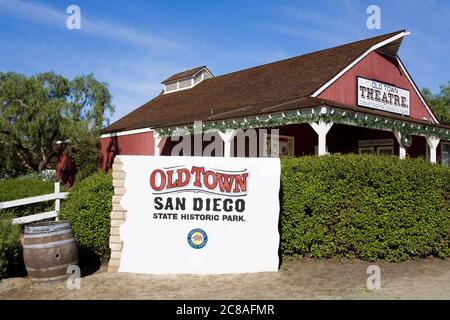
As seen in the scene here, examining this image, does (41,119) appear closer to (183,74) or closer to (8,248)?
(183,74)

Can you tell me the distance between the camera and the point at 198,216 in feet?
23.8

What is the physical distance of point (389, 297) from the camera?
5.75m

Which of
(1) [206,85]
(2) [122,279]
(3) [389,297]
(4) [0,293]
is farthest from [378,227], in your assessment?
(1) [206,85]

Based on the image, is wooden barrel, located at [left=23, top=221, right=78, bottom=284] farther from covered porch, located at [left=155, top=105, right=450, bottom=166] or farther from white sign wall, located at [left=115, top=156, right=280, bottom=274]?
covered porch, located at [left=155, top=105, right=450, bottom=166]

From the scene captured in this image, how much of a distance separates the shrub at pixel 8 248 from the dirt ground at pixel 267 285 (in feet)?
0.87

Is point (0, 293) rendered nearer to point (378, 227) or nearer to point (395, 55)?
point (378, 227)

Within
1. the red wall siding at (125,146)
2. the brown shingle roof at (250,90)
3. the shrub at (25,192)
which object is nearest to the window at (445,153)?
the brown shingle roof at (250,90)

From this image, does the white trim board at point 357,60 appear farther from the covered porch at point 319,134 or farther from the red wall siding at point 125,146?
the red wall siding at point 125,146

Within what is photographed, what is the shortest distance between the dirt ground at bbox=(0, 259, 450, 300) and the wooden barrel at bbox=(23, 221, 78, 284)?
166 millimetres

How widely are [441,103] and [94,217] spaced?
39986mm

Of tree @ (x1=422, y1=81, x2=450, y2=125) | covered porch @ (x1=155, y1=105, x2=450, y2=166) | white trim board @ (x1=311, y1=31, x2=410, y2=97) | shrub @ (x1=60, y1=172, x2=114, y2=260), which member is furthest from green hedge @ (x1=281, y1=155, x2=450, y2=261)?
tree @ (x1=422, y1=81, x2=450, y2=125)

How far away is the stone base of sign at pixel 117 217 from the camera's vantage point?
7.27 meters

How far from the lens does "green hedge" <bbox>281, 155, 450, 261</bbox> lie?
7715 mm

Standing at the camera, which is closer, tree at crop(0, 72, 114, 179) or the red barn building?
the red barn building
